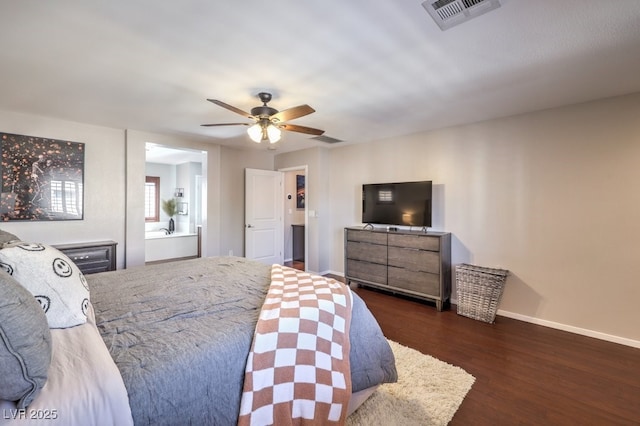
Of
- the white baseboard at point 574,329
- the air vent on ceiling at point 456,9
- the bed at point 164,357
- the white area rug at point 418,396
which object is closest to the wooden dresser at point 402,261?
the white baseboard at point 574,329

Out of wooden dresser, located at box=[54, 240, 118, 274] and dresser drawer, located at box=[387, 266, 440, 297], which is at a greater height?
wooden dresser, located at box=[54, 240, 118, 274]

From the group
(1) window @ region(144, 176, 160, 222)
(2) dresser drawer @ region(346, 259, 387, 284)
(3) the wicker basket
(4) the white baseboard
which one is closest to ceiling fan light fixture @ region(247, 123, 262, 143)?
(2) dresser drawer @ region(346, 259, 387, 284)

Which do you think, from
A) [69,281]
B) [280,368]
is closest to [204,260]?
[69,281]

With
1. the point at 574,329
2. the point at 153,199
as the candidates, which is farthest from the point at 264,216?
the point at 574,329

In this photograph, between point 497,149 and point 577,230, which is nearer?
point 577,230

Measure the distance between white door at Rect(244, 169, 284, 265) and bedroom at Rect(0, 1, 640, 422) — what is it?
1233mm

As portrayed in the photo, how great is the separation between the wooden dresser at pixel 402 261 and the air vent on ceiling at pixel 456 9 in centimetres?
245

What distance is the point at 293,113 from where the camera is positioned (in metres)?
2.52

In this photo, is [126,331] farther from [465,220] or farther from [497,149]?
[497,149]

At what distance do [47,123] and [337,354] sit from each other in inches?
174

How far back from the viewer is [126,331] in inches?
52.6

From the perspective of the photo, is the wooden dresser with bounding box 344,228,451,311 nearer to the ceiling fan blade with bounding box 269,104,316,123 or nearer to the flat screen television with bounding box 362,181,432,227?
the flat screen television with bounding box 362,181,432,227

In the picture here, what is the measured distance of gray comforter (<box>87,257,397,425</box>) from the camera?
42.3 inches

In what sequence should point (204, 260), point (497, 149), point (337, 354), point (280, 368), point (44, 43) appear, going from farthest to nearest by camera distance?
point (497, 149) < point (204, 260) < point (44, 43) < point (337, 354) < point (280, 368)
